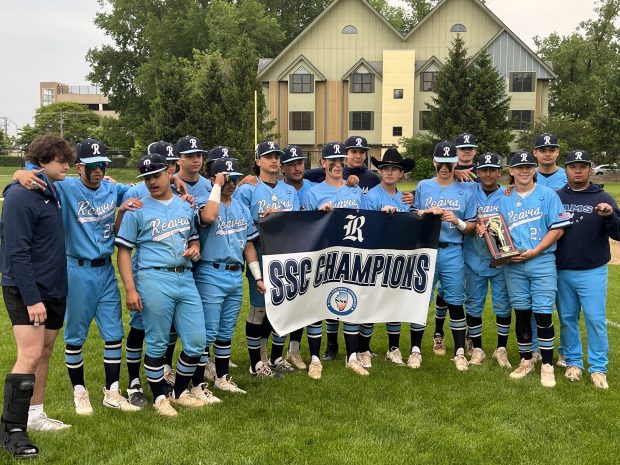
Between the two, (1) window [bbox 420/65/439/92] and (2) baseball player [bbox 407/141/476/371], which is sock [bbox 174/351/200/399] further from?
(1) window [bbox 420/65/439/92]

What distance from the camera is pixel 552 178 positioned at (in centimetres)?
730

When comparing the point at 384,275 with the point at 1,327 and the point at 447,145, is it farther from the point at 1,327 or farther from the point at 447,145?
the point at 1,327

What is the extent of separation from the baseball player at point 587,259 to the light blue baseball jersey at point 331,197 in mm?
2383

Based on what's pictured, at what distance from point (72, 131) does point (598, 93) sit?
63.6 metres

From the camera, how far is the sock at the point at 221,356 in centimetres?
601

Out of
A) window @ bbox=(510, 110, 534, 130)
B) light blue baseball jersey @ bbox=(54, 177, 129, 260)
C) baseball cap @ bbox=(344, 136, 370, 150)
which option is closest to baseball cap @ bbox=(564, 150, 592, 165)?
baseball cap @ bbox=(344, 136, 370, 150)

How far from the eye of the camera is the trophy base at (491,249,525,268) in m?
6.33

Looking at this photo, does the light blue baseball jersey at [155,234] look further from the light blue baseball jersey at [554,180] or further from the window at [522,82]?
the window at [522,82]

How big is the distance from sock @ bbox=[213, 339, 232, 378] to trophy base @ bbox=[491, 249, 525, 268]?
121 inches

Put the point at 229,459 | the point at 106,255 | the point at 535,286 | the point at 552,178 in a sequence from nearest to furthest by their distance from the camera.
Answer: the point at 229,459 → the point at 106,255 → the point at 535,286 → the point at 552,178

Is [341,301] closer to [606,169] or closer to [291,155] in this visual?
[291,155]

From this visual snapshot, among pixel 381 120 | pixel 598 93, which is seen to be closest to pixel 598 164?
pixel 598 93

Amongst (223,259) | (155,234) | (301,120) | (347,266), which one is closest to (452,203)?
(347,266)

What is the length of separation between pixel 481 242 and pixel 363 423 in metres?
2.87
